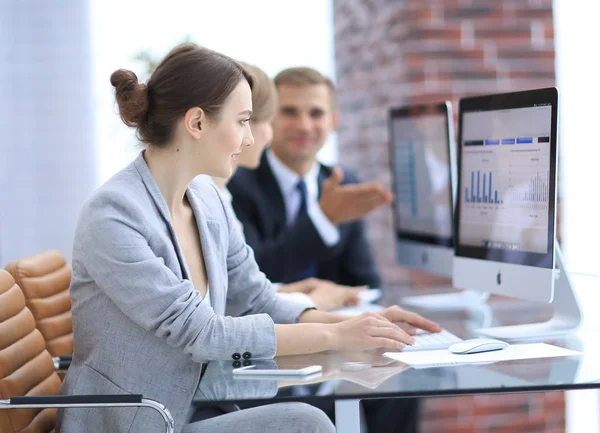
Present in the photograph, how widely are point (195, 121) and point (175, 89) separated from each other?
8cm

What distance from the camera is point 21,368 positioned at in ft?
6.60

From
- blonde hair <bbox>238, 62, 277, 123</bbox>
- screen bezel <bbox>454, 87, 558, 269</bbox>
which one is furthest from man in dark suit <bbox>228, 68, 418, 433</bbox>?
screen bezel <bbox>454, 87, 558, 269</bbox>

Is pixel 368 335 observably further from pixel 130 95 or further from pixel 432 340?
pixel 130 95

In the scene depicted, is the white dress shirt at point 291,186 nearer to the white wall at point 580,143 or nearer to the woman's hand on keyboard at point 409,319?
the white wall at point 580,143

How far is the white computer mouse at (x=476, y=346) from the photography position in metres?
1.88

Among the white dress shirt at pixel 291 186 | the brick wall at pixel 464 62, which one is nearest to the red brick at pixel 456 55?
the brick wall at pixel 464 62

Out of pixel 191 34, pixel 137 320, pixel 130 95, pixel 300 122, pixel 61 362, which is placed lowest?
pixel 61 362

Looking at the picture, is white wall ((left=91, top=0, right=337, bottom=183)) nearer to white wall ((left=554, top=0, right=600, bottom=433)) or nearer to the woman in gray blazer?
white wall ((left=554, top=0, right=600, bottom=433))

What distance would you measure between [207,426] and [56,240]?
8.52 ft

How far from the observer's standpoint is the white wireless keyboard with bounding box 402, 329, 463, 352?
77.2 inches

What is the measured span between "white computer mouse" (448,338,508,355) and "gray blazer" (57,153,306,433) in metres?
0.40

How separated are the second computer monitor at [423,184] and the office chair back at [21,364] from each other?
1343 mm

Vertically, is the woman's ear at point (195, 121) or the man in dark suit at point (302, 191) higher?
the woman's ear at point (195, 121)

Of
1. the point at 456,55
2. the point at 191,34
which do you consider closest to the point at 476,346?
the point at 456,55
